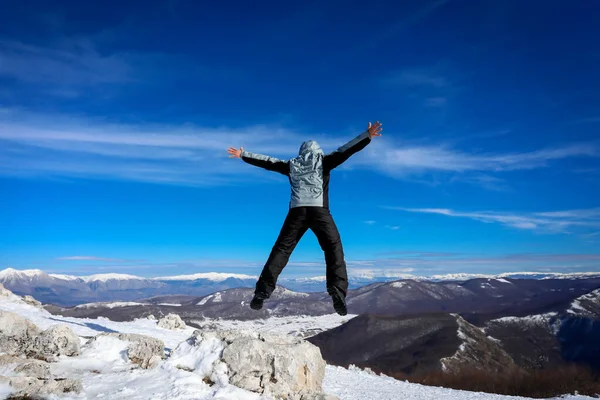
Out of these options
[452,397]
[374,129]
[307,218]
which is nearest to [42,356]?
[307,218]

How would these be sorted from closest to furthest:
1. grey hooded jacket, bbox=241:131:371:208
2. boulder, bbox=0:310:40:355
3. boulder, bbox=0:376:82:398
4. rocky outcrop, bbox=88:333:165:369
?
boulder, bbox=0:376:82:398, grey hooded jacket, bbox=241:131:371:208, rocky outcrop, bbox=88:333:165:369, boulder, bbox=0:310:40:355

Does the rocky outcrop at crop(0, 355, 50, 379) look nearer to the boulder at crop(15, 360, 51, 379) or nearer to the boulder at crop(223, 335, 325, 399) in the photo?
the boulder at crop(15, 360, 51, 379)

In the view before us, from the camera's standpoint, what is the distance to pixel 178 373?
13.0 m

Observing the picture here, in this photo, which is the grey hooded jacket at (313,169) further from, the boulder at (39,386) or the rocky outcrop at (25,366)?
the rocky outcrop at (25,366)

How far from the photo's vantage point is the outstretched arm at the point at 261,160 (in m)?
13.7

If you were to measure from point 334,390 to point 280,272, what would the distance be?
63.8 feet

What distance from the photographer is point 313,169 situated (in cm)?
1290

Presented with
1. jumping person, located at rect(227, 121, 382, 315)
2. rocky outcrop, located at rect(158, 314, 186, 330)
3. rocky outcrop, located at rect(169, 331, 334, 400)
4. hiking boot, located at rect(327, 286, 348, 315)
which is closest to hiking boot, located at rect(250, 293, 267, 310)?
jumping person, located at rect(227, 121, 382, 315)

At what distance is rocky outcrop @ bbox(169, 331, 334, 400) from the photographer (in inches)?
501

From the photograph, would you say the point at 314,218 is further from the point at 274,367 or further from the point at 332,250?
the point at 274,367

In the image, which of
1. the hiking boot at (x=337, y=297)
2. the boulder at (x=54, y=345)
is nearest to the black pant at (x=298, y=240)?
the hiking boot at (x=337, y=297)

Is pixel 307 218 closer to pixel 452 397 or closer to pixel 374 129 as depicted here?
pixel 374 129

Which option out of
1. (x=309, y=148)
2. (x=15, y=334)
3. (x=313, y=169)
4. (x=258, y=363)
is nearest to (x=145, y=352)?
(x=258, y=363)

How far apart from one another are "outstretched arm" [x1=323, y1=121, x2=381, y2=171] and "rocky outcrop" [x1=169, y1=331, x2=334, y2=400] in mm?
6326
